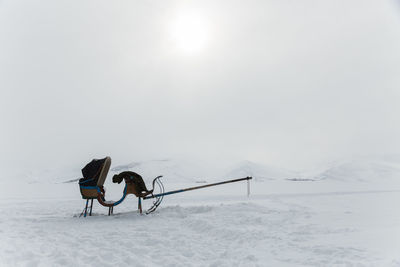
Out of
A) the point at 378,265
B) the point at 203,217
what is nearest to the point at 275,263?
the point at 378,265

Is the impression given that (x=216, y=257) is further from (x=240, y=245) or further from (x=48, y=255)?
(x=48, y=255)

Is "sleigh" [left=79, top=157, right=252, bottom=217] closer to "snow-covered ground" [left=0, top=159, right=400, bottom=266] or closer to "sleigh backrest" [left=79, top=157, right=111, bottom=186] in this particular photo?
"sleigh backrest" [left=79, top=157, right=111, bottom=186]

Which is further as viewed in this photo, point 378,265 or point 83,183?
point 83,183

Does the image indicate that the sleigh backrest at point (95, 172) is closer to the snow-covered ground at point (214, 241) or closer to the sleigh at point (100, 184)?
the sleigh at point (100, 184)

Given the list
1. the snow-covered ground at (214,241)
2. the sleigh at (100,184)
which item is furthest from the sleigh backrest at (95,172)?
the snow-covered ground at (214,241)

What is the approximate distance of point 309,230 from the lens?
6.10m

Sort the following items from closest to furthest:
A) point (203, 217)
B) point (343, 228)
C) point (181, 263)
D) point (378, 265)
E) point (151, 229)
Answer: point (378, 265)
point (181, 263)
point (343, 228)
point (151, 229)
point (203, 217)

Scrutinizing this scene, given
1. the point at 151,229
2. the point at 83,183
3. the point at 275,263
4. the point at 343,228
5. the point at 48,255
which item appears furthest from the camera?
the point at 83,183

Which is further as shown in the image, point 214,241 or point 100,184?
point 100,184

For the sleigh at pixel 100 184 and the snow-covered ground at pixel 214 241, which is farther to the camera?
the sleigh at pixel 100 184

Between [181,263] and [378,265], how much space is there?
2865 millimetres

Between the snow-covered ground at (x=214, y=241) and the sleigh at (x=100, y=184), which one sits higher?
the sleigh at (x=100, y=184)

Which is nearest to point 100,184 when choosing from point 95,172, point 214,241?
point 95,172

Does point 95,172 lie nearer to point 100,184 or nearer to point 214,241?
point 100,184
